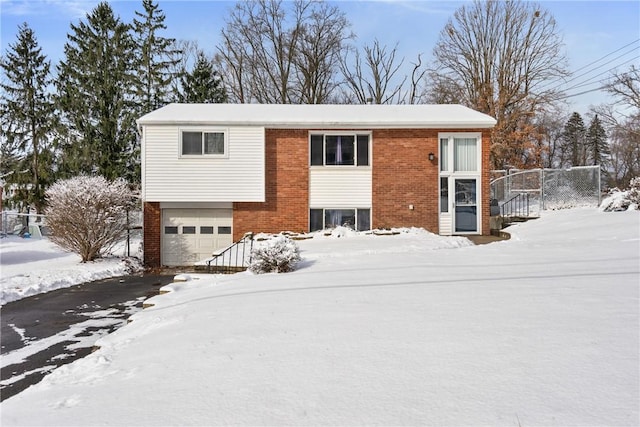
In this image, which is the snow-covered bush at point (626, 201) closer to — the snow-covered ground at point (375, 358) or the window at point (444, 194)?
the window at point (444, 194)

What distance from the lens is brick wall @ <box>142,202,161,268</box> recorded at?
1659 centimetres

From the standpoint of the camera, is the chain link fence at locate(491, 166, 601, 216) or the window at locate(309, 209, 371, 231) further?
the chain link fence at locate(491, 166, 601, 216)

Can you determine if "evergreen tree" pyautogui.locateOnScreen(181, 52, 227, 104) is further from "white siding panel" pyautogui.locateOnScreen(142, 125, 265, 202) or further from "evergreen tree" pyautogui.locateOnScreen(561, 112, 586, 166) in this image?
"evergreen tree" pyautogui.locateOnScreen(561, 112, 586, 166)

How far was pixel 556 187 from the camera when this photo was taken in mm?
20797

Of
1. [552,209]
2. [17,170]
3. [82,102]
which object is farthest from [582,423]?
[17,170]

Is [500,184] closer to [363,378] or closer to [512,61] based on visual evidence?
[512,61]

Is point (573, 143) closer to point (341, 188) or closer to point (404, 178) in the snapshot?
point (404, 178)

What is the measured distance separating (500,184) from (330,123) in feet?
37.4

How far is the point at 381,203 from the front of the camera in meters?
16.4

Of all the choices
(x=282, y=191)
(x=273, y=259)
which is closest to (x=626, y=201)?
(x=282, y=191)

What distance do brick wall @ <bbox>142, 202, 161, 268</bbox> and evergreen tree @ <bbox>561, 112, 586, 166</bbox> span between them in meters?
49.0

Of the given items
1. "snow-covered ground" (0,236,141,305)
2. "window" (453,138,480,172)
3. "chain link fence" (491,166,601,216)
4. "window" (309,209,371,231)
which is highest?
"window" (453,138,480,172)

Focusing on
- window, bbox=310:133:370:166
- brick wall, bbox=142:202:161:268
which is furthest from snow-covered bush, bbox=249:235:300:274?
brick wall, bbox=142:202:161:268

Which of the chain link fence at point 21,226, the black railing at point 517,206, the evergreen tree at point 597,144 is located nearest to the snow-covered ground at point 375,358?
the black railing at point 517,206
